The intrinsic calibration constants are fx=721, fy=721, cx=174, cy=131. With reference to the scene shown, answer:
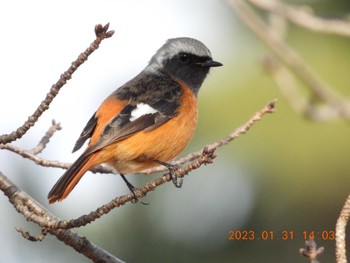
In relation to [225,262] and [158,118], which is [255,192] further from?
[158,118]

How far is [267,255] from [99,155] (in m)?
2.83

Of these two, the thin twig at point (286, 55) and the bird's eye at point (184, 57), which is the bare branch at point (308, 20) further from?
the bird's eye at point (184, 57)

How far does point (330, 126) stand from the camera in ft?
22.9

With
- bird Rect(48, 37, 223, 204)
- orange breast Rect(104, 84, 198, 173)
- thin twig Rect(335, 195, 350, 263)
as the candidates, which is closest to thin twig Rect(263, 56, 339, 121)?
bird Rect(48, 37, 223, 204)

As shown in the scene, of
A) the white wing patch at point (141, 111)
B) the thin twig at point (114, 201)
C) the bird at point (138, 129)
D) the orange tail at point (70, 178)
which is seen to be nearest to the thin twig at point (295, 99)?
the bird at point (138, 129)

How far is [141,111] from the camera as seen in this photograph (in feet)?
16.6

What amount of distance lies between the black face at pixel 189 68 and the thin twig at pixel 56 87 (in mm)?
2115

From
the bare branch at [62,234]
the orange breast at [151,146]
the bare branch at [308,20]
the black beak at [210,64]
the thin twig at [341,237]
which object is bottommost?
the bare branch at [62,234]

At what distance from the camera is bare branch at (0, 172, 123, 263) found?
3.94 meters

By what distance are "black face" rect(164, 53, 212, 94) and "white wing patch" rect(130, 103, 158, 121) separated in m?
0.75

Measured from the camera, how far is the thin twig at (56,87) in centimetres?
360

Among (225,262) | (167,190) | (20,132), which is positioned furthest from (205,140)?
(20,132)

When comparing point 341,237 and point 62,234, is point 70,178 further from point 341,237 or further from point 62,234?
point 341,237

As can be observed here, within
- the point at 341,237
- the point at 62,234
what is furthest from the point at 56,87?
the point at 341,237
